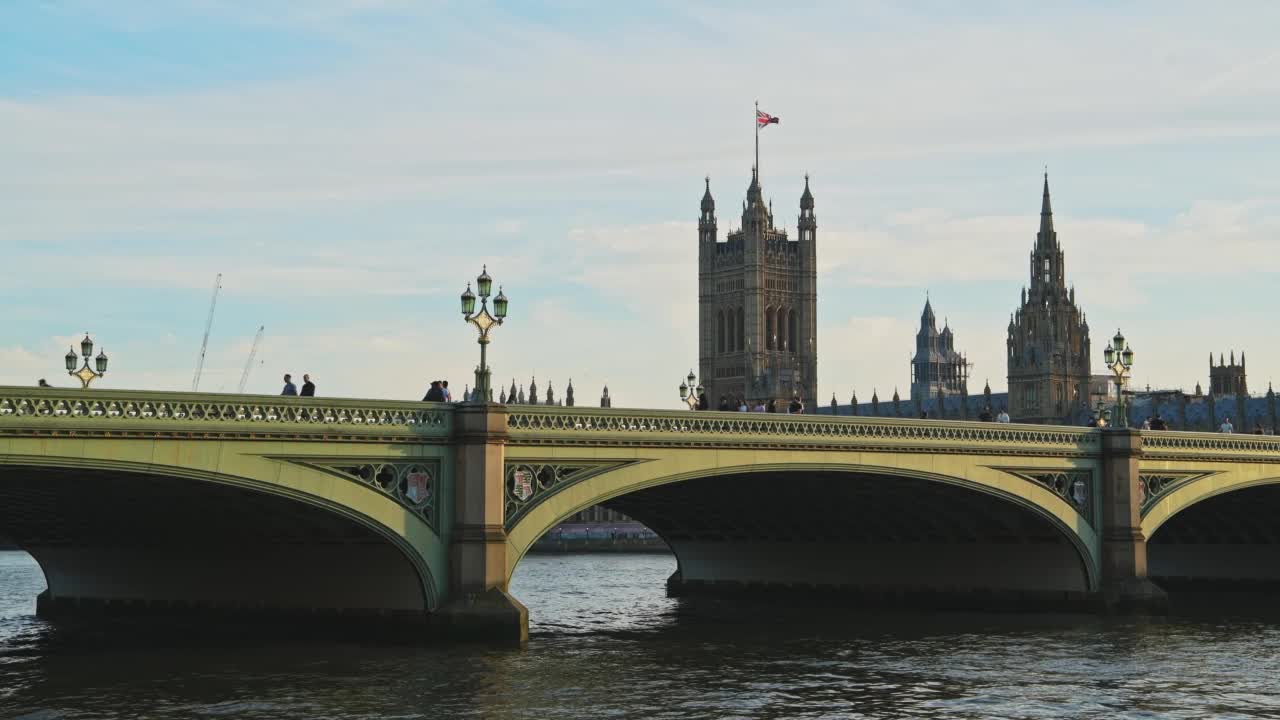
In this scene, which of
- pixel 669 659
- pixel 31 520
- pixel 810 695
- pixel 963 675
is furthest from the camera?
pixel 31 520

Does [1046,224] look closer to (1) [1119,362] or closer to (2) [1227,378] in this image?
(2) [1227,378]

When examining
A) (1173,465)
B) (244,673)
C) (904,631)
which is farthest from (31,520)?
(1173,465)

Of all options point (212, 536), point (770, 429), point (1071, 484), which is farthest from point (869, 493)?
point (212, 536)

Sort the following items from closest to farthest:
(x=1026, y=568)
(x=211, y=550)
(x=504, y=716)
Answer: (x=504, y=716) → (x=211, y=550) → (x=1026, y=568)

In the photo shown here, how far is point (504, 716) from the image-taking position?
33219mm

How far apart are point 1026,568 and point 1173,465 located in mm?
6206

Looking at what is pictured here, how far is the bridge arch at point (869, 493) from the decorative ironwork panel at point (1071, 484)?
28 cm

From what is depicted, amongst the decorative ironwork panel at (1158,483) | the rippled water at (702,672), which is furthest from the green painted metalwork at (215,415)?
the decorative ironwork panel at (1158,483)

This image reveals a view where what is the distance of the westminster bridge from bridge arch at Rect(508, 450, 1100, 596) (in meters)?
0.08

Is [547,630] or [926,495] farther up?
[926,495]

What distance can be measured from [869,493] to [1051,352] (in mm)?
145208

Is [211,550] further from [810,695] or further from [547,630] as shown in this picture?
[810,695]

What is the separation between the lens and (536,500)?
42.5 metres

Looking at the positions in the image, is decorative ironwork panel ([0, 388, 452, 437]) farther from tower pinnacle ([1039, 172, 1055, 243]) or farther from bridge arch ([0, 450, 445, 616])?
tower pinnacle ([1039, 172, 1055, 243])
